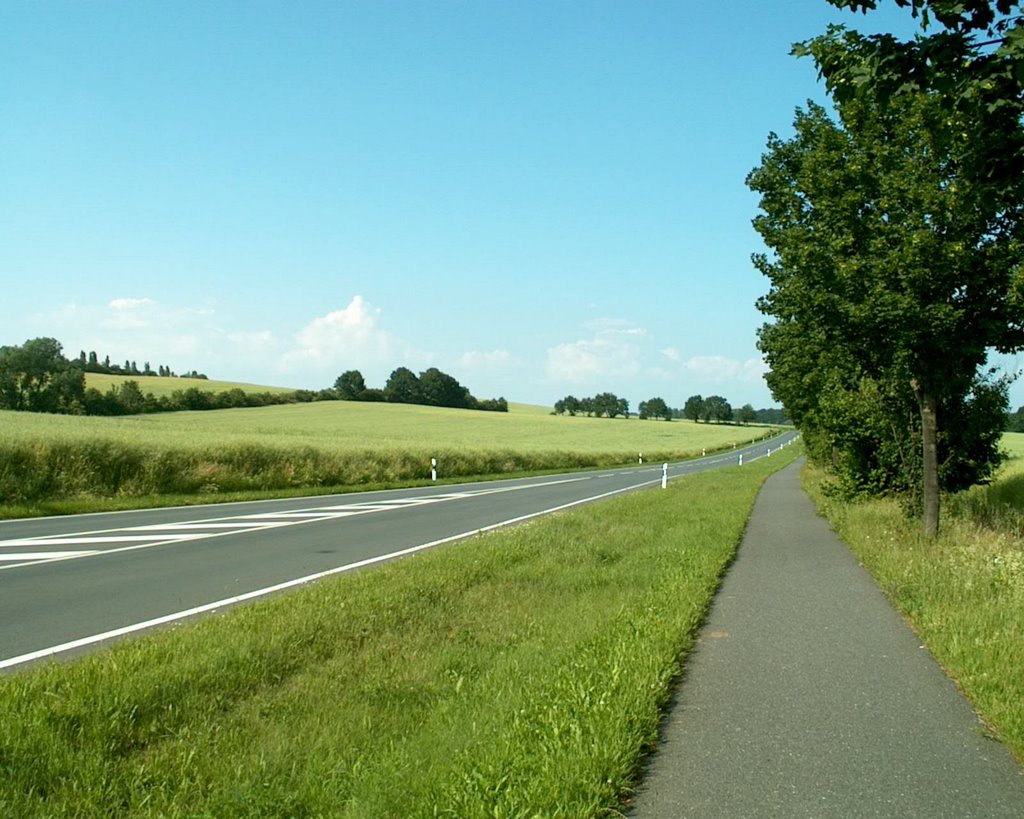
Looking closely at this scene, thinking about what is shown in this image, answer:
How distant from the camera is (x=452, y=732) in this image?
472 cm

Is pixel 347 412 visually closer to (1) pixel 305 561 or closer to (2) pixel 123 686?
(1) pixel 305 561

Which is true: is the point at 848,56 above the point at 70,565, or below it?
above

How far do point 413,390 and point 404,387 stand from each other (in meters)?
1.39

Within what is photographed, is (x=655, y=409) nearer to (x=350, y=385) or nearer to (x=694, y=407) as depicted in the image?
(x=694, y=407)

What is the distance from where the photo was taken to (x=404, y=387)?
403ft

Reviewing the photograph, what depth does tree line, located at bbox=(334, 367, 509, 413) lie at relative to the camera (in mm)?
117037

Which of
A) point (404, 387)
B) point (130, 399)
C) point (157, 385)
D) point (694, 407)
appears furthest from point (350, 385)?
point (694, 407)

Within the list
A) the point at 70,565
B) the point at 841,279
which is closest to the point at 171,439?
the point at 70,565

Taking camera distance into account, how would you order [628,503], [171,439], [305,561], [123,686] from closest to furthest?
[123,686] < [305,561] < [628,503] < [171,439]

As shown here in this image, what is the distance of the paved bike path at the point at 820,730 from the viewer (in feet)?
13.1

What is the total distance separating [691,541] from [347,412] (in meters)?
74.0

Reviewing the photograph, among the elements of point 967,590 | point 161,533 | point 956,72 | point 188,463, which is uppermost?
Result: point 956,72

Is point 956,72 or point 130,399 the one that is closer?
point 956,72

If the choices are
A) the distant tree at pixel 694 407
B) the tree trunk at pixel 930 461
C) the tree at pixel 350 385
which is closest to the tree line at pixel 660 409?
the distant tree at pixel 694 407
